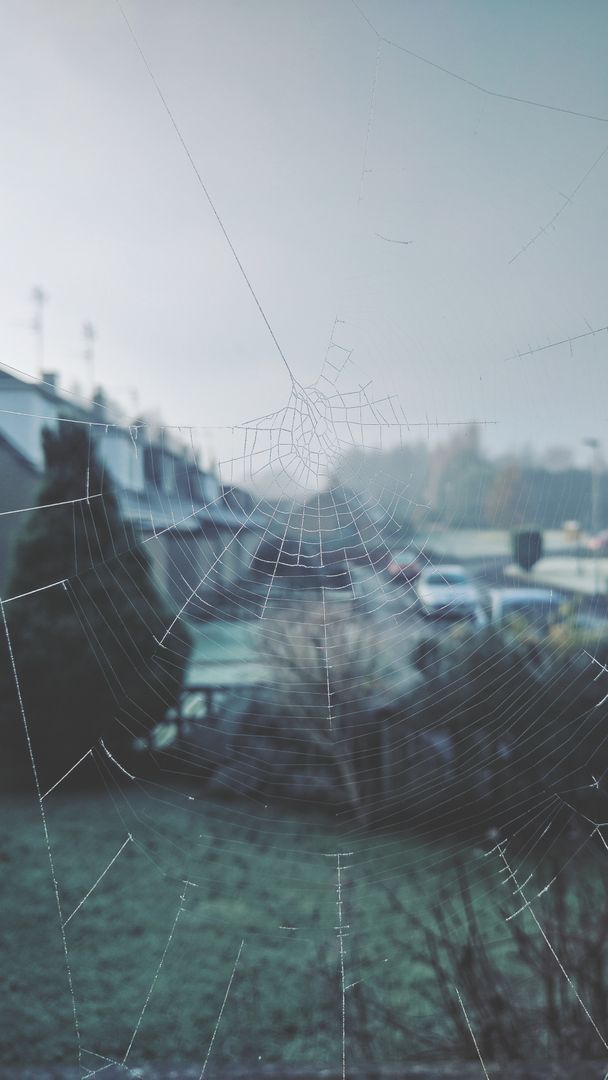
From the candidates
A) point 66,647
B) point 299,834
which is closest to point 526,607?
point 299,834

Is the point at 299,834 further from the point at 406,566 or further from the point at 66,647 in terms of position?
the point at 66,647

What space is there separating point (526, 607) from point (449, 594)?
2.17ft

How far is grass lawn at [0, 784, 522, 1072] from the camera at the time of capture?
1.70 metres

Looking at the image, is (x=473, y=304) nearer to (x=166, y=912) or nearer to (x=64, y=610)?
(x=166, y=912)

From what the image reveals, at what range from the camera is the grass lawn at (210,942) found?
1.70 m

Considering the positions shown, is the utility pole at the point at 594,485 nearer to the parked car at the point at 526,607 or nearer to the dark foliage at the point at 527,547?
the dark foliage at the point at 527,547

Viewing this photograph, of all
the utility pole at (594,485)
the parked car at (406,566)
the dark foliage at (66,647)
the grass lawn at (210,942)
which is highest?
Answer: the utility pole at (594,485)

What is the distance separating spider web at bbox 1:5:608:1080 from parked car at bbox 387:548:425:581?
25 mm

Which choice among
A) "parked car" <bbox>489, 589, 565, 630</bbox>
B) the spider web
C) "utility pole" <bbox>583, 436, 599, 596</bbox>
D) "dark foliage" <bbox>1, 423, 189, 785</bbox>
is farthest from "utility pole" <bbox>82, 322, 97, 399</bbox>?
"dark foliage" <bbox>1, 423, 189, 785</bbox>

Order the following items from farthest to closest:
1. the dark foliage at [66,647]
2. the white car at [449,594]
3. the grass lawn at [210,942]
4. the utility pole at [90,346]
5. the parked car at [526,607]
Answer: the dark foliage at [66,647], the parked car at [526,607], the grass lawn at [210,942], the white car at [449,594], the utility pole at [90,346]

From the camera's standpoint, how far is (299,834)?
7.21ft

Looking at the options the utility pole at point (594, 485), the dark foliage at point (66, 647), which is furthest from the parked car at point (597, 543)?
the dark foliage at point (66, 647)

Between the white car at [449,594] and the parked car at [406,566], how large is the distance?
0.02 metres

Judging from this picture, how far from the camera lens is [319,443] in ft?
3.71
